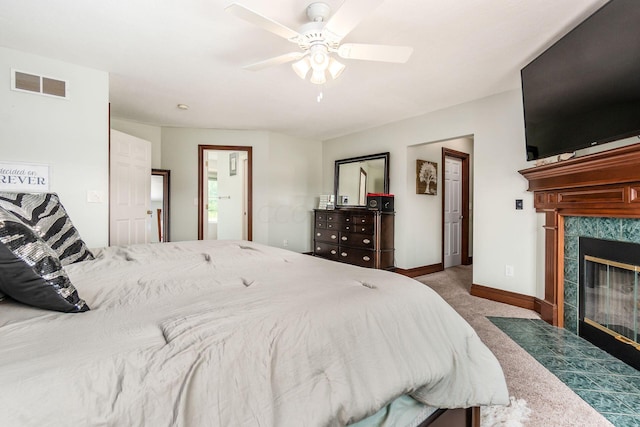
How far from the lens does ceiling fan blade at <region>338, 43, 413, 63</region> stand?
6.12ft

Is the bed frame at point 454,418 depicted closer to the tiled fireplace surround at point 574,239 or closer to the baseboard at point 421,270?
the tiled fireplace surround at point 574,239

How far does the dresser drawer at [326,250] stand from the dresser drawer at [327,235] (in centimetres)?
8

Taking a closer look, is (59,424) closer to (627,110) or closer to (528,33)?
(627,110)

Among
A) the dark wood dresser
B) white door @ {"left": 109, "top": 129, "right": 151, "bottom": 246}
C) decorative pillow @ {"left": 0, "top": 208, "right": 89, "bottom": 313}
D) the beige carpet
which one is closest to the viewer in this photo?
decorative pillow @ {"left": 0, "top": 208, "right": 89, "bottom": 313}

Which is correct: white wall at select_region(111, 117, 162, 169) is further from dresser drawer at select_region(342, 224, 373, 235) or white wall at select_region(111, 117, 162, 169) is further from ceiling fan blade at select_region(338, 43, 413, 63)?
ceiling fan blade at select_region(338, 43, 413, 63)

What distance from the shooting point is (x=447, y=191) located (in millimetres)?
4957

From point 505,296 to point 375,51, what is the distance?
284cm

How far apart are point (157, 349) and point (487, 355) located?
1228 millimetres

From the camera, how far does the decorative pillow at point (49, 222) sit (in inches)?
58.2

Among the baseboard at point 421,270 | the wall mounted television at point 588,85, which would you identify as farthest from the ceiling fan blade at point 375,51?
the baseboard at point 421,270

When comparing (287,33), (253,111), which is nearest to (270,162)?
(253,111)

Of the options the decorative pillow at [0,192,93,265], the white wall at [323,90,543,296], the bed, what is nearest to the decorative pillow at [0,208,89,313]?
the bed

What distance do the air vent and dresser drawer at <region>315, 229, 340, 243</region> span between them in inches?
141

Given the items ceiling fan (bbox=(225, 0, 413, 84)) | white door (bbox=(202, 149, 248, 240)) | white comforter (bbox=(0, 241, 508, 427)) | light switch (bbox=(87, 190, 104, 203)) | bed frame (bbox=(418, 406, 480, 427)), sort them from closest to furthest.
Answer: white comforter (bbox=(0, 241, 508, 427))
bed frame (bbox=(418, 406, 480, 427))
ceiling fan (bbox=(225, 0, 413, 84))
light switch (bbox=(87, 190, 104, 203))
white door (bbox=(202, 149, 248, 240))
